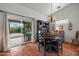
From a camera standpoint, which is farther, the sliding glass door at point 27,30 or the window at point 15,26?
the sliding glass door at point 27,30

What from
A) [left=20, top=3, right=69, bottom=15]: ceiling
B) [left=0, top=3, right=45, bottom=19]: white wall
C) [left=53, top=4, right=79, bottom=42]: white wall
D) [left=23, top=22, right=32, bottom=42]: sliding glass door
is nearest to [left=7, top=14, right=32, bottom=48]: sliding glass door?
[left=23, top=22, right=32, bottom=42]: sliding glass door

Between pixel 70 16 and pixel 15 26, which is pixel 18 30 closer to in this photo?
pixel 15 26

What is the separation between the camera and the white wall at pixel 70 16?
222 centimetres

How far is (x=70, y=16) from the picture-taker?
224cm

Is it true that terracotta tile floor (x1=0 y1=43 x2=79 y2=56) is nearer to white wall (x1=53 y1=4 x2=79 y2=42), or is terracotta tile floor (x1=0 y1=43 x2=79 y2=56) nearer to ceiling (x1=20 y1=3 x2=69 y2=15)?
white wall (x1=53 y1=4 x2=79 y2=42)

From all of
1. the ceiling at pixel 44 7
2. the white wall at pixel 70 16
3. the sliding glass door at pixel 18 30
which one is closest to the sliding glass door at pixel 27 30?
the sliding glass door at pixel 18 30

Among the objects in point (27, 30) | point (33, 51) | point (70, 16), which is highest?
point (70, 16)

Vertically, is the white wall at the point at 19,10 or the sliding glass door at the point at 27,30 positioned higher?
the white wall at the point at 19,10

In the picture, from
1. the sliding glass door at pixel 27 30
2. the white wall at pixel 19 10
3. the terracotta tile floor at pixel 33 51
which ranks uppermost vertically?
the white wall at pixel 19 10

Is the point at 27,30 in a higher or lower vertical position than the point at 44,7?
lower

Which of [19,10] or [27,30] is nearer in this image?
[19,10]

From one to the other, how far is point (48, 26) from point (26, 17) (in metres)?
0.50

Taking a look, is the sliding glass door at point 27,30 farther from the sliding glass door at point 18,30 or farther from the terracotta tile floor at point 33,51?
the terracotta tile floor at point 33,51

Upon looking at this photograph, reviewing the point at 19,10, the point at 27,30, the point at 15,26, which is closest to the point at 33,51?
the point at 27,30
